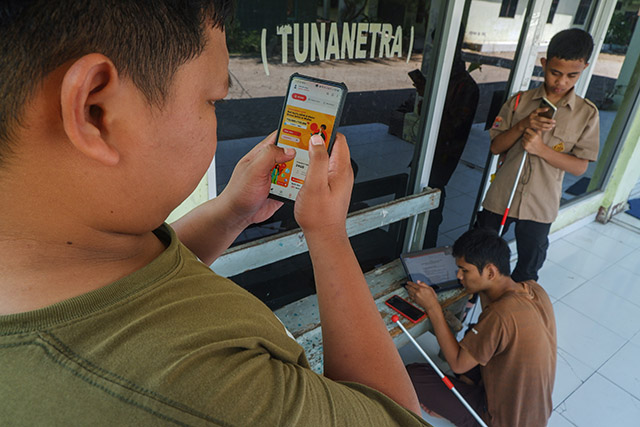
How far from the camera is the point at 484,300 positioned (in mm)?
2080

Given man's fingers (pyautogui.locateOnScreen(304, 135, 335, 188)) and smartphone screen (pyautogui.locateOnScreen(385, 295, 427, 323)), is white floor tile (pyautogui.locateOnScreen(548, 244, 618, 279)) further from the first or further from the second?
man's fingers (pyautogui.locateOnScreen(304, 135, 335, 188))

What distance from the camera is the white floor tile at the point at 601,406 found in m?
2.17

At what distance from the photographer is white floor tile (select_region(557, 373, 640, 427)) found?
2.17 m

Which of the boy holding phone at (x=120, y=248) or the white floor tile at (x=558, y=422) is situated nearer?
the boy holding phone at (x=120, y=248)

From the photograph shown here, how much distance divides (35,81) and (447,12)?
2.18m

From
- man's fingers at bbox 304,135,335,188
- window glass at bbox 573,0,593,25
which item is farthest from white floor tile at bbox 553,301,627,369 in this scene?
man's fingers at bbox 304,135,335,188

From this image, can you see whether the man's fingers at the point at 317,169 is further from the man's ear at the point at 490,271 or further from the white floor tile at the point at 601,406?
the white floor tile at the point at 601,406

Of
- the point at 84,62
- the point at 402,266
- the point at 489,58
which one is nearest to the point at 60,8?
the point at 84,62

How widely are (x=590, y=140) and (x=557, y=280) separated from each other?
146 cm

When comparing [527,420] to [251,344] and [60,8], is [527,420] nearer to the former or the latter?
[251,344]

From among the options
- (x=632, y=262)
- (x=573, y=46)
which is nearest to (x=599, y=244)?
(x=632, y=262)

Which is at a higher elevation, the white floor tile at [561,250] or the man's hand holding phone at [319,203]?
the man's hand holding phone at [319,203]

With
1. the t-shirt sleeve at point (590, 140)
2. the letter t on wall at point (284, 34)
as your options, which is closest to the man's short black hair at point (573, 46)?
the t-shirt sleeve at point (590, 140)

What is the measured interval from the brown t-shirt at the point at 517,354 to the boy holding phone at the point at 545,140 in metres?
0.85
